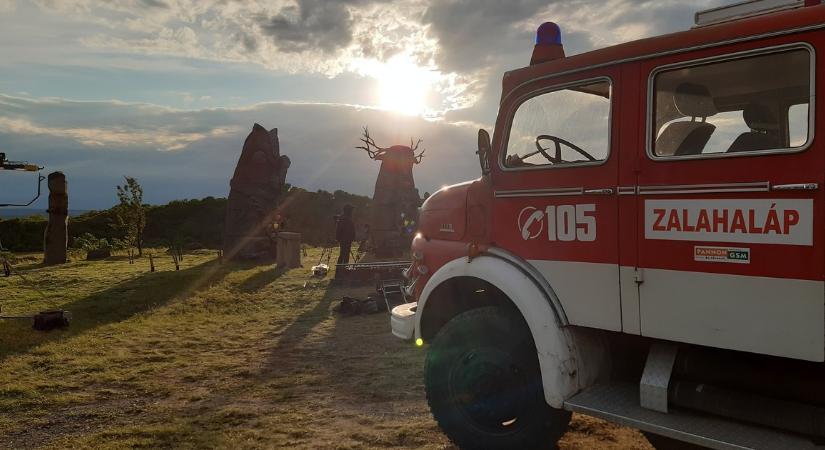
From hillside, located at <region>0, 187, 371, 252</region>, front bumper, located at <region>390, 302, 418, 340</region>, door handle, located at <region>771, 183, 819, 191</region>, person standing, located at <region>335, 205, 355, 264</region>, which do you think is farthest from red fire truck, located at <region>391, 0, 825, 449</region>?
hillside, located at <region>0, 187, 371, 252</region>

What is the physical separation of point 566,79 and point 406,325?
8.55ft

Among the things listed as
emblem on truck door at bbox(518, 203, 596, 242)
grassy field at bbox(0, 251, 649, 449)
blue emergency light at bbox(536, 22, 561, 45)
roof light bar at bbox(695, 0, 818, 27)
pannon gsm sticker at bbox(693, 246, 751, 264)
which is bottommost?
grassy field at bbox(0, 251, 649, 449)

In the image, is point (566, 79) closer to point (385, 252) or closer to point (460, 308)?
point (460, 308)

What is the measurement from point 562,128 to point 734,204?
1432 millimetres

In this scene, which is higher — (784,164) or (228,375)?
(784,164)

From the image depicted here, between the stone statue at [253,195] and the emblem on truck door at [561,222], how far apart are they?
17493 millimetres

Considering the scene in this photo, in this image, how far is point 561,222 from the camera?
3.98m

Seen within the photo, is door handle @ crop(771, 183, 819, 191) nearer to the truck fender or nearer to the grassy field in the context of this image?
the truck fender

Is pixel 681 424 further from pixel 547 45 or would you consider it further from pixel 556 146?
pixel 547 45

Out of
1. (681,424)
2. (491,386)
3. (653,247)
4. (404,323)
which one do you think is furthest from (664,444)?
(404,323)

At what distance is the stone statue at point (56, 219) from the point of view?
59.4 feet

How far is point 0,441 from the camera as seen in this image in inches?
203

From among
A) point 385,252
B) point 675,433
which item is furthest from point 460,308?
point 385,252

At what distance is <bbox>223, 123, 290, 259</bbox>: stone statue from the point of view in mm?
21312
